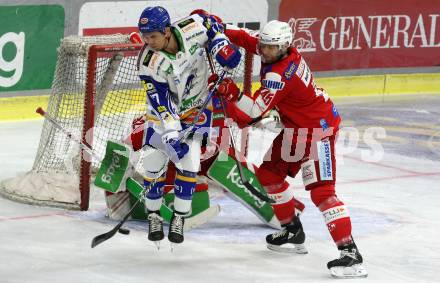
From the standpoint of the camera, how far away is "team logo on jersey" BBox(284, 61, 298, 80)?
656 cm

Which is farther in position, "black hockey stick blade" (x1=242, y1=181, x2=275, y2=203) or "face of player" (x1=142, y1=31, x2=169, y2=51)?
"black hockey stick blade" (x1=242, y1=181, x2=275, y2=203)

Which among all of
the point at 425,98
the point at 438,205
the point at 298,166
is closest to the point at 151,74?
the point at 298,166

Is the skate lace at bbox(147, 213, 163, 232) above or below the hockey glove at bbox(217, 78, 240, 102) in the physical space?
below

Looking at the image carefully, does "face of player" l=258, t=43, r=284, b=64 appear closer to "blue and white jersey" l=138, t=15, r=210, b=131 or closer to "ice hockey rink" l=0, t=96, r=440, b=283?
"blue and white jersey" l=138, t=15, r=210, b=131

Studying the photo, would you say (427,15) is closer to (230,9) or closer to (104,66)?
(230,9)

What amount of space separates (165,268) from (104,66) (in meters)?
2.13

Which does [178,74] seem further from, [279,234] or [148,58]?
[279,234]

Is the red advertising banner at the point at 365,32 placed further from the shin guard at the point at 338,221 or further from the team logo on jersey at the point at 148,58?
the shin guard at the point at 338,221

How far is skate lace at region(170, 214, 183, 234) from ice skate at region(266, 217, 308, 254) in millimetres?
648

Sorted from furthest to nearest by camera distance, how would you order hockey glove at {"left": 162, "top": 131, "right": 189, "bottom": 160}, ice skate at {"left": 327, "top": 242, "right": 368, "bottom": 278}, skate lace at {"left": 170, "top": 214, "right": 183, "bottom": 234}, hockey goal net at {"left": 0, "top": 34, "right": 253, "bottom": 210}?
hockey goal net at {"left": 0, "top": 34, "right": 253, "bottom": 210}, skate lace at {"left": 170, "top": 214, "right": 183, "bottom": 234}, hockey glove at {"left": 162, "top": 131, "right": 189, "bottom": 160}, ice skate at {"left": 327, "top": 242, "right": 368, "bottom": 278}

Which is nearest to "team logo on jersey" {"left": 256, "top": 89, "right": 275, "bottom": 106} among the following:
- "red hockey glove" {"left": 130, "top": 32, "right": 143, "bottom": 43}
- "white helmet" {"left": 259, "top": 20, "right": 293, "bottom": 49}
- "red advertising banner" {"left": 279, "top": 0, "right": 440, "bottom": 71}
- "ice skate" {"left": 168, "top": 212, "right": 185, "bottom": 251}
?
"white helmet" {"left": 259, "top": 20, "right": 293, "bottom": 49}

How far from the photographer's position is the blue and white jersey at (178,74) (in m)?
6.69

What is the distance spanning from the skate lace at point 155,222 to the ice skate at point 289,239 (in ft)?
2.30

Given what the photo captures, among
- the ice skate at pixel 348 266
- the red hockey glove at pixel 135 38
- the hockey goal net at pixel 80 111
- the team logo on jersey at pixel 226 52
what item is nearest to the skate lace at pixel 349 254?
the ice skate at pixel 348 266
